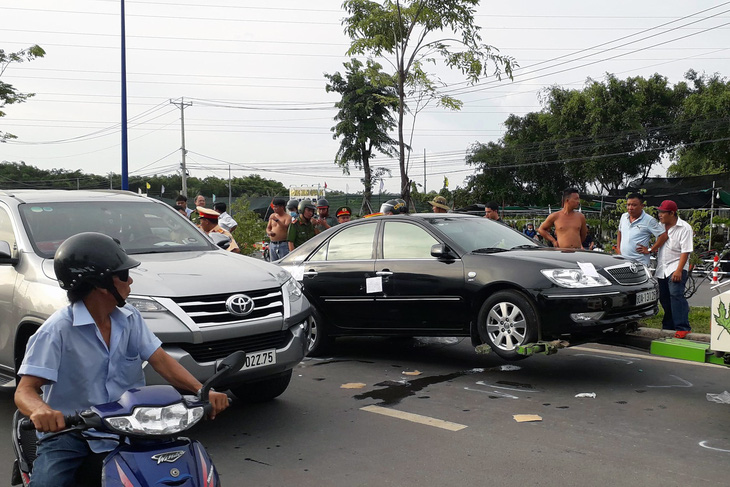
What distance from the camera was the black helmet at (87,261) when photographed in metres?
2.51

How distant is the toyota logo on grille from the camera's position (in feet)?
16.3

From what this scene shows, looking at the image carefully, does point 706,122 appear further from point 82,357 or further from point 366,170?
point 82,357

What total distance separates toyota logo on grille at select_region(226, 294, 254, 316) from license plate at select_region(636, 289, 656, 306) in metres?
3.70

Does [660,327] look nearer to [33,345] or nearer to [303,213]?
[303,213]

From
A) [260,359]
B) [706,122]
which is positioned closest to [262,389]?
[260,359]

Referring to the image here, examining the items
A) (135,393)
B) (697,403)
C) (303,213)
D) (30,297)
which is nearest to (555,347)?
(697,403)

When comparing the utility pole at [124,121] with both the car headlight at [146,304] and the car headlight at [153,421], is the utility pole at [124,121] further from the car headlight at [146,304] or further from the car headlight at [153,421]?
the car headlight at [153,421]

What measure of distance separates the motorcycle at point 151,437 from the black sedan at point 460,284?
4647 mm

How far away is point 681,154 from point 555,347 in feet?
138

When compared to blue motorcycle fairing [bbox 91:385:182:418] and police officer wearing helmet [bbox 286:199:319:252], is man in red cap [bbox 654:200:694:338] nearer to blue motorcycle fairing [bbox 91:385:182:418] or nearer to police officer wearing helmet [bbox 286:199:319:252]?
police officer wearing helmet [bbox 286:199:319:252]

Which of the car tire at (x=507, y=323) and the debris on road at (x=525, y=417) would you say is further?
the car tire at (x=507, y=323)

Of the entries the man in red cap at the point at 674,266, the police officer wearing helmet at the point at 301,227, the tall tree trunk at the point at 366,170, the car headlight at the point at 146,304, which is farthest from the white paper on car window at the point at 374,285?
the tall tree trunk at the point at 366,170

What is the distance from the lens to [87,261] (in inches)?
99.1

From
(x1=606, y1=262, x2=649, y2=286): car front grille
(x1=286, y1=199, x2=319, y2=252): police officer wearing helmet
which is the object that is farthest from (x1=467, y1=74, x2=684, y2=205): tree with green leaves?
(x1=606, y1=262, x2=649, y2=286): car front grille
